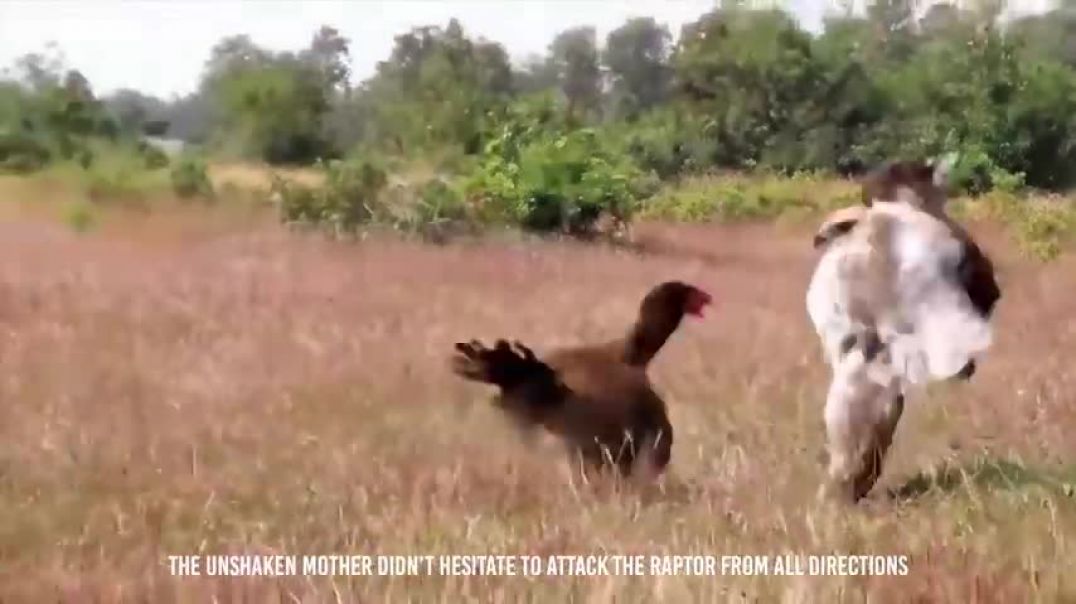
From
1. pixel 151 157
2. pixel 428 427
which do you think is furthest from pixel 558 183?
pixel 151 157

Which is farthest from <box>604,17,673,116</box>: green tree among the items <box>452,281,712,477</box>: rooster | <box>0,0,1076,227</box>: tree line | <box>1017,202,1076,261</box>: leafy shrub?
<box>1017,202,1076,261</box>: leafy shrub

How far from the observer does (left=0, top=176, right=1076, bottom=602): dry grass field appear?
1653mm

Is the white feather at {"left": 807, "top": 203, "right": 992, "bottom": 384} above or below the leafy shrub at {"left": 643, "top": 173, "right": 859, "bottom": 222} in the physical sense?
below

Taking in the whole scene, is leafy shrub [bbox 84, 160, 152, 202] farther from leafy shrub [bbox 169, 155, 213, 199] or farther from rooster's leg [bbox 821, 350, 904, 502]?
rooster's leg [bbox 821, 350, 904, 502]

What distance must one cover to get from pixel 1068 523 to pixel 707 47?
88cm

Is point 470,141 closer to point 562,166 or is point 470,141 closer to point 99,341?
point 562,166

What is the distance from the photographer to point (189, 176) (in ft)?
6.48

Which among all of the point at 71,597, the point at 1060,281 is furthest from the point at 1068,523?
the point at 71,597

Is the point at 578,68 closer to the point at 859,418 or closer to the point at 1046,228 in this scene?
the point at 859,418

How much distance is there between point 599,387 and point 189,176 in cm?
66

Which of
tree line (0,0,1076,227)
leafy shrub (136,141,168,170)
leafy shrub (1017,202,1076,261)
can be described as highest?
tree line (0,0,1076,227)

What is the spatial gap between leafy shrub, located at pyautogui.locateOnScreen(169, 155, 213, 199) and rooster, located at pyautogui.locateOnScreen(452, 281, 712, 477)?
0.45 meters

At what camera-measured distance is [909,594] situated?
1.66 meters

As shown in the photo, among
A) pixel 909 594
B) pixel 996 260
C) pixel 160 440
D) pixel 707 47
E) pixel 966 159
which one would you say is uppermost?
pixel 707 47
